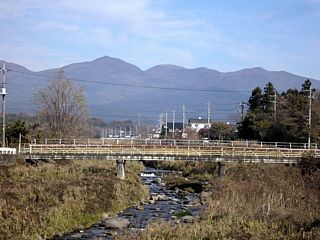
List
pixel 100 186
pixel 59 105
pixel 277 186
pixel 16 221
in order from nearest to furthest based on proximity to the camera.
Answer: pixel 16 221
pixel 277 186
pixel 100 186
pixel 59 105

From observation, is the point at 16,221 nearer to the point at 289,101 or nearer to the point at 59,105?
the point at 59,105

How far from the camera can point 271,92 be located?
8650 cm

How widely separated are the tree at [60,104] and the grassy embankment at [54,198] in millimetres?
19324

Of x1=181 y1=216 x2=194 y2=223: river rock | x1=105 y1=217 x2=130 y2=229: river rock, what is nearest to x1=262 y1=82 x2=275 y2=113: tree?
x1=181 y1=216 x2=194 y2=223: river rock

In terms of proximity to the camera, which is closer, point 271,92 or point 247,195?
point 247,195

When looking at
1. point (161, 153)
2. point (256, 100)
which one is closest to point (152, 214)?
point (161, 153)

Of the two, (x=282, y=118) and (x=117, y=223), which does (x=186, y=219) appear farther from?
(x=282, y=118)

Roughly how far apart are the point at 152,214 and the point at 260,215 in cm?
1053

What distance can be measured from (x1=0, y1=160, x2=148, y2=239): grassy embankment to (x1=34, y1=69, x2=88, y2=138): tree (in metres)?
19.3

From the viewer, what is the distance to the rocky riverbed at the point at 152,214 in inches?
995

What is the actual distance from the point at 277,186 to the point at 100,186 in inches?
459

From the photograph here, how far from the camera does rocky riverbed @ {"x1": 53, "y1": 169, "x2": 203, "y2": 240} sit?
25.3 metres

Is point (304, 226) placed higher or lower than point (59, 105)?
lower

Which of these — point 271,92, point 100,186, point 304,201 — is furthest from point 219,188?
point 271,92
